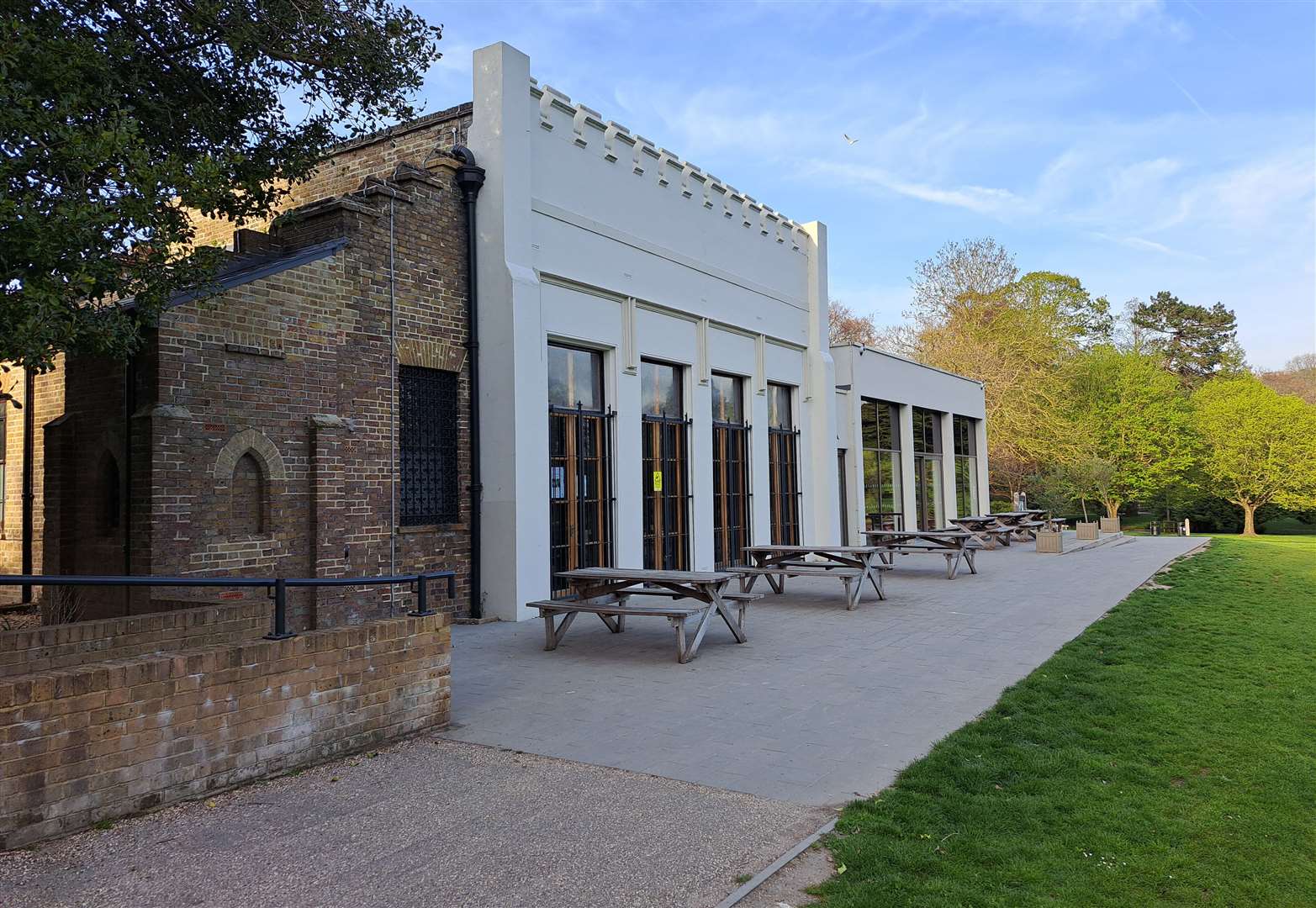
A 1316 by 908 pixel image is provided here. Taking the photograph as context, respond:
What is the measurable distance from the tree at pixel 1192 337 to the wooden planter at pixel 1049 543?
4395cm

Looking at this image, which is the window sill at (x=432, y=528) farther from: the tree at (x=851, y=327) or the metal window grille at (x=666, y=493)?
the tree at (x=851, y=327)

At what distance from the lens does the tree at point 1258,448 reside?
37.3 metres

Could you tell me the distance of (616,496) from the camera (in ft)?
40.9

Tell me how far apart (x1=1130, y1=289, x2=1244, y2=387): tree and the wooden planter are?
44.0 metres

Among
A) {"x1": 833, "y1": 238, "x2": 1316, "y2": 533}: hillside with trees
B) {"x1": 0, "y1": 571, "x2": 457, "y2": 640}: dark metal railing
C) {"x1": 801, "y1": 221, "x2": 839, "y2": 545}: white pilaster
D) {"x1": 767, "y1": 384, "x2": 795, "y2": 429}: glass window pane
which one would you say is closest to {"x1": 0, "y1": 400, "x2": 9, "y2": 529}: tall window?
{"x1": 0, "y1": 571, "x2": 457, "y2": 640}: dark metal railing

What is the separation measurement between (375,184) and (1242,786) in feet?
31.5

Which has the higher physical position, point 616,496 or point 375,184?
point 375,184

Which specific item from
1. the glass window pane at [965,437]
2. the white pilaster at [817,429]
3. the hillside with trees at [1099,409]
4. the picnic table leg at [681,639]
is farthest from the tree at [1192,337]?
the picnic table leg at [681,639]

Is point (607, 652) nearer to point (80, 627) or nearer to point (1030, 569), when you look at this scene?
point (80, 627)

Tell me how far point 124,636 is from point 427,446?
4.98 metres

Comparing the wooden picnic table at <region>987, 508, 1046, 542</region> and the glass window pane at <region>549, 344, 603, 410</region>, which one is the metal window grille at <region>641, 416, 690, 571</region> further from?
the wooden picnic table at <region>987, 508, 1046, 542</region>

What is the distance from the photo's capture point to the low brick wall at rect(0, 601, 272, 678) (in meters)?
Answer: 5.19

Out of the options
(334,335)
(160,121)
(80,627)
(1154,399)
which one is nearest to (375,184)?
(334,335)

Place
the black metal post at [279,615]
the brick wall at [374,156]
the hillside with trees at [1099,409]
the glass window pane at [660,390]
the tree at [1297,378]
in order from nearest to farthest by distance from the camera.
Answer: the black metal post at [279,615], the brick wall at [374,156], the glass window pane at [660,390], the hillside with trees at [1099,409], the tree at [1297,378]
